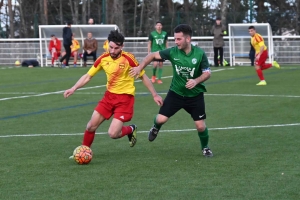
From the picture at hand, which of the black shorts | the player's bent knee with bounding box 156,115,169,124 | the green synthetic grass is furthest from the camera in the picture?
the player's bent knee with bounding box 156,115,169,124

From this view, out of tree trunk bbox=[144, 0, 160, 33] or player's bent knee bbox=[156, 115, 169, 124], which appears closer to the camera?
player's bent knee bbox=[156, 115, 169, 124]

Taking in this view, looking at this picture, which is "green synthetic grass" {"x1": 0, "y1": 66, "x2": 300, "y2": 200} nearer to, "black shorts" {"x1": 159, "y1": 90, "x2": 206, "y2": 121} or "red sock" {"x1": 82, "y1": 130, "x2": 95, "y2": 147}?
"red sock" {"x1": 82, "y1": 130, "x2": 95, "y2": 147}

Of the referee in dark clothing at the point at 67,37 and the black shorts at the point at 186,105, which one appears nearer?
the black shorts at the point at 186,105

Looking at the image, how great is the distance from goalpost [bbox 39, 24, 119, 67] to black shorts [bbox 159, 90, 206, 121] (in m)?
24.4

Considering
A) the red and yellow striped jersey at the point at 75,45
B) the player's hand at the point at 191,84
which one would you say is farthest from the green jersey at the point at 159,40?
the player's hand at the point at 191,84

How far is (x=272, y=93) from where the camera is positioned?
58.0ft

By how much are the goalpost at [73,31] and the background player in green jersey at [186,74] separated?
24.5m

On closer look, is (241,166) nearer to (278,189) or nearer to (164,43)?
(278,189)

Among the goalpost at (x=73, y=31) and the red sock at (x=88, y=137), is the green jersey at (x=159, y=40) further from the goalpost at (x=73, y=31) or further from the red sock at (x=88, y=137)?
the red sock at (x=88, y=137)

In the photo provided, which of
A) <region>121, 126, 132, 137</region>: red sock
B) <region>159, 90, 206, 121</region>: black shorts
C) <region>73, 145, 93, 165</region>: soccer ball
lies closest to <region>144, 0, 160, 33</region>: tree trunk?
<region>121, 126, 132, 137</region>: red sock

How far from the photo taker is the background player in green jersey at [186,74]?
28.5 feet

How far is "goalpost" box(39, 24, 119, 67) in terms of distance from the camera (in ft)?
110

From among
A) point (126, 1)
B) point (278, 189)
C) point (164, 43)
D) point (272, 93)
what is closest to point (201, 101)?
point (278, 189)

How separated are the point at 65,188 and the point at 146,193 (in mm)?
835
